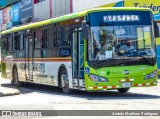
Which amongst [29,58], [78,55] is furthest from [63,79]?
[29,58]

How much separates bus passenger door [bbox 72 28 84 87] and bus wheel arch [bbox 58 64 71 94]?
903 millimetres

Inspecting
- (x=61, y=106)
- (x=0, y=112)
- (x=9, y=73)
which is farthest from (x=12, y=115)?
(x=9, y=73)

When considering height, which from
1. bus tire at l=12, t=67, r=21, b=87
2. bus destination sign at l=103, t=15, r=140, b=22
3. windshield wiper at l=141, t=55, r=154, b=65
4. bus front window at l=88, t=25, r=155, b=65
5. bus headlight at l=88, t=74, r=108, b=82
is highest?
bus destination sign at l=103, t=15, r=140, b=22

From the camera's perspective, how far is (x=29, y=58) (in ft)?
73.7

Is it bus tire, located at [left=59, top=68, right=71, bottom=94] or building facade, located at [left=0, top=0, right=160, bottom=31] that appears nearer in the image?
bus tire, located at [left=59, top=68, right=71, bottom=94]

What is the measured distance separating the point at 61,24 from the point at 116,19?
2701 millimetres

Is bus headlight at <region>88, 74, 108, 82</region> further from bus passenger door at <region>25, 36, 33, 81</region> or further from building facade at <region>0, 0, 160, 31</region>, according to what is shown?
bus passenger door at <region>25, 36, 33, 81</region>

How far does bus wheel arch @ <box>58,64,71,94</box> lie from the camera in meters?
18.4

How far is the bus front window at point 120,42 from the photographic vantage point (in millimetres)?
16484

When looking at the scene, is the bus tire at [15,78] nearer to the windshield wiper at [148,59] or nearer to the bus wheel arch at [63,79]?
the bus wheel arch at [63,79]

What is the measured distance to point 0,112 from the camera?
12.4 meters

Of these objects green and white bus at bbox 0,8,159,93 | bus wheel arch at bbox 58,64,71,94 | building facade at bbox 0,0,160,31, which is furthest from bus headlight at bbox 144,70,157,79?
building facade at bbox 0,0,160,31

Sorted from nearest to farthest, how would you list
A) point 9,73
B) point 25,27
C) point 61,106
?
1. point 61,106
2. point 25,27
3. point 9,73

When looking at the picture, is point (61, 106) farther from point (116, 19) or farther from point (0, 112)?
point (116, 19)
